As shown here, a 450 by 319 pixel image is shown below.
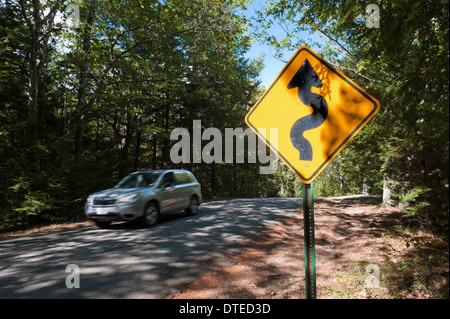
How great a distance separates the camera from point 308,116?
2.52m

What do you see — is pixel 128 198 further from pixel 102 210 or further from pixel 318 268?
pixel 318 268

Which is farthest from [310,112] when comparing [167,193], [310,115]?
[167,193]

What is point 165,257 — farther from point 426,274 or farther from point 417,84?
point 417,84

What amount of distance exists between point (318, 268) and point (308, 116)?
9.83 ft

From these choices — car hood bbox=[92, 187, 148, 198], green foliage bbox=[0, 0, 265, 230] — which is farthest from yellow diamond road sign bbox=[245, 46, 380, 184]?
green foliage bbox=[0, 0, 265, 230]

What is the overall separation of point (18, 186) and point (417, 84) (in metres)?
12.3

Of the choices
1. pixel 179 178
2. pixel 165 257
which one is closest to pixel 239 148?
pixel 179 178

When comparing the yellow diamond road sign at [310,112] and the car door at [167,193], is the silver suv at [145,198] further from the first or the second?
the yellow diamond road sign at [310,112]

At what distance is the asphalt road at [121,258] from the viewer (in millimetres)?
3596

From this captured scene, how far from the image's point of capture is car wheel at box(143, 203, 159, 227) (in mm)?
7841

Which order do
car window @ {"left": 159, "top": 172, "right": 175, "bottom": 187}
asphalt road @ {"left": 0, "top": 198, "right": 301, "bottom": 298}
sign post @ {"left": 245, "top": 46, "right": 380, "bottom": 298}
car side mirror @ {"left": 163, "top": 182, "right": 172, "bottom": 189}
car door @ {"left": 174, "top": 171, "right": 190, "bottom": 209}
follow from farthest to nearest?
car door @ {"left": 174, "top": 171, "right": 190, "bottom": 209} < car window @ {"left": 159, "top": 172, "right": 175, "bottom": 187} < car side mirror @ {"left": 163, "top": 182, "right": 172, "bottom": 189} < asphalt road @ {"left": 0, "top": 198, "right": 301, "bottom": 298} < sign post @ {"left": 245, "top": 46, "right": 380, "bottom": 298}

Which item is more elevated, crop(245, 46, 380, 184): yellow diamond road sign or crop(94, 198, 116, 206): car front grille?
crop(245, 46, 380, 184): yellow diamond road sign

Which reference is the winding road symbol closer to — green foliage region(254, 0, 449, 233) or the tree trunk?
green foliage region(254, 0, 449, 233)

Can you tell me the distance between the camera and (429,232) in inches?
203
